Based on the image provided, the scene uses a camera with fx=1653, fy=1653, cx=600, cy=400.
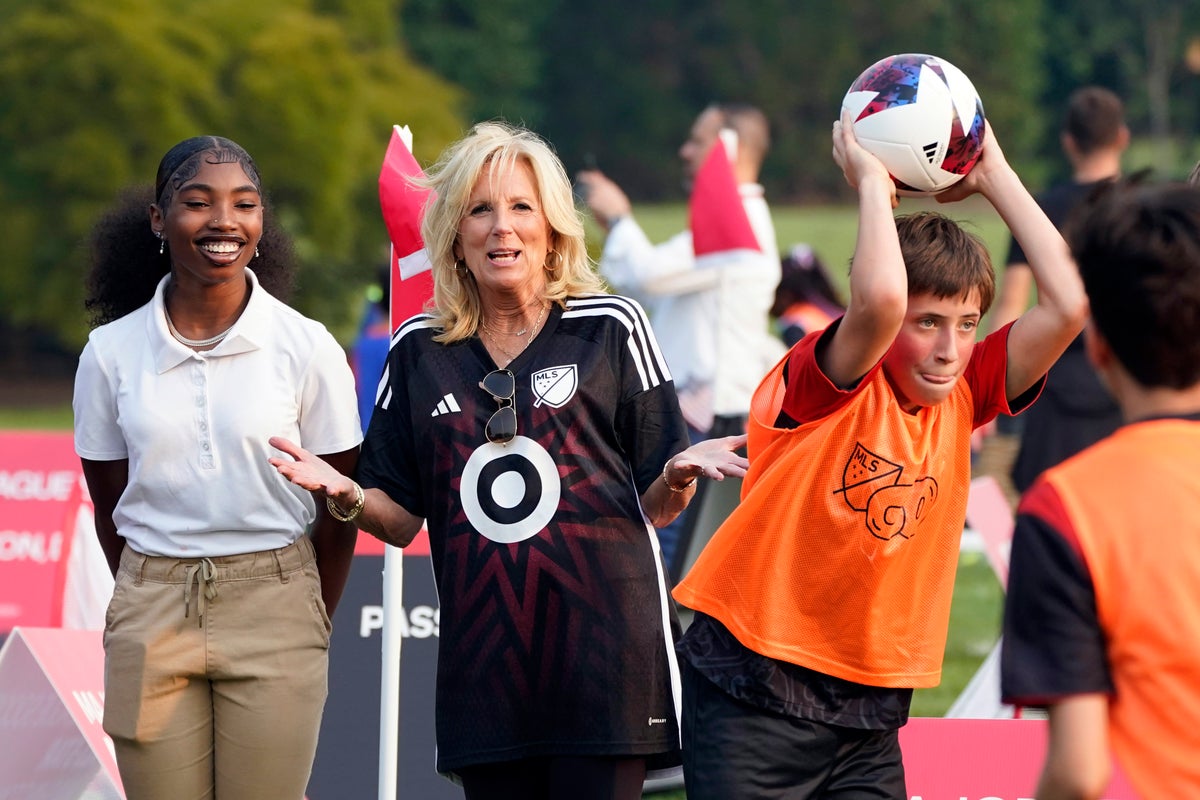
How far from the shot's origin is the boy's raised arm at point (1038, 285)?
11.3 feet

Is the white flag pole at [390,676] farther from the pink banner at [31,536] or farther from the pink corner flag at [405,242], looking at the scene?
the pink banner at [31,536]

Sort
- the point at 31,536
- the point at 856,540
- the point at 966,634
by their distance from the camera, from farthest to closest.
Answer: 1. the point at 966,634
2. the point at 31,536
3. the point at 856,540

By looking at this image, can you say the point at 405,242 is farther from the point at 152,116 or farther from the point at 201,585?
the point at 152,116

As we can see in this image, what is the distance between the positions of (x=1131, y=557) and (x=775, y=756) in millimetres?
1291

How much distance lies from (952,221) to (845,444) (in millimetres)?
600

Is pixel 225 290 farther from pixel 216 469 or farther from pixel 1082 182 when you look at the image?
pixel 1082 182

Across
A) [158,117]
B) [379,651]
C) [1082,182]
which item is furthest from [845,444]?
[158,117]

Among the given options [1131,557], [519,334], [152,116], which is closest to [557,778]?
[519,334]

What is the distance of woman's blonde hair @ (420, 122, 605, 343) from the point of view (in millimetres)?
3746

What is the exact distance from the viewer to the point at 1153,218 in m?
2.33

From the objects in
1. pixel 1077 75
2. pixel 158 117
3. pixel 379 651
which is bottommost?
pixel 379 651

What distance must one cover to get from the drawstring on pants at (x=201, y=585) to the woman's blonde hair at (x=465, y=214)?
73 centimetres

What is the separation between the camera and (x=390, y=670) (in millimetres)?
4609

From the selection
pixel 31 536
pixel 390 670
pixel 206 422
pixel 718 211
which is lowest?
pixel 390 670
